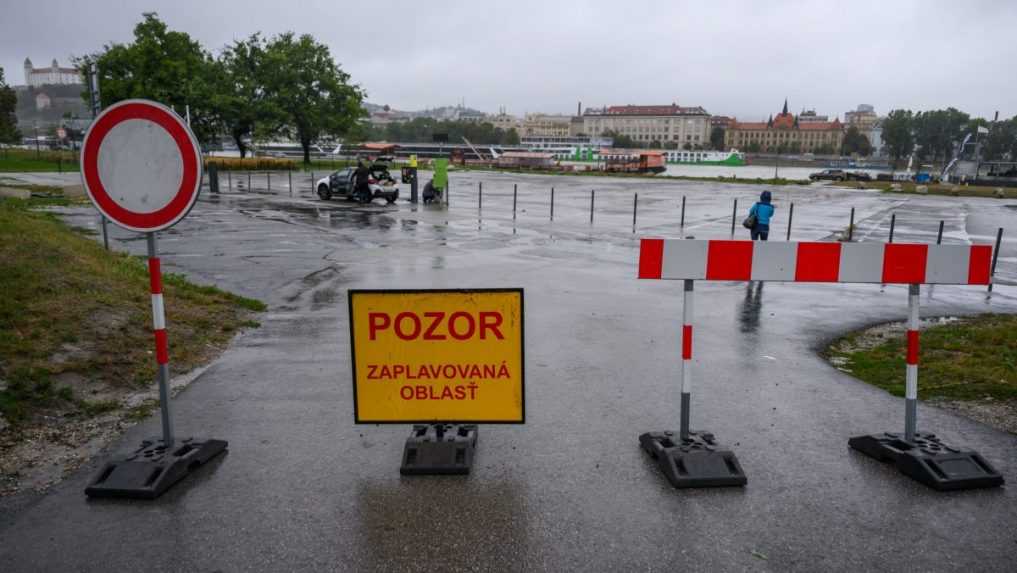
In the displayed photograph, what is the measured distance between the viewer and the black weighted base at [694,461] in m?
4.71

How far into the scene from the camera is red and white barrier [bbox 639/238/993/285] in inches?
197

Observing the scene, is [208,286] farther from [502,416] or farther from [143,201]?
[502,416]

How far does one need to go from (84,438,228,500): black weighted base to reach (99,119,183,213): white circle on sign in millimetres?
1721

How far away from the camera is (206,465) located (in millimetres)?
4926

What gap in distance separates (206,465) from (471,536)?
2.17 m

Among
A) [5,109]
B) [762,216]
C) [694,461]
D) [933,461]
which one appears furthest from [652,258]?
[5,109]

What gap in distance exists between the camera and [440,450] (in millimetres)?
4992

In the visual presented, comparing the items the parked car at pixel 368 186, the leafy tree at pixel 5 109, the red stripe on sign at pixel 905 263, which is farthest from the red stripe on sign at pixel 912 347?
the leafy tree at pixel 5 109

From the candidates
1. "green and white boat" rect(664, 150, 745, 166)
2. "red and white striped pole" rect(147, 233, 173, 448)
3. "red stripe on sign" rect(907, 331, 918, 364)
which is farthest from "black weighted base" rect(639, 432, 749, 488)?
"green and white boat" rect(664, 150, 745, 166)

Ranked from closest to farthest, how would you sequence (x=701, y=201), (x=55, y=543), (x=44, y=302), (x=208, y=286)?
1. (x=55, y=543)
2. (x=44, y=302)
3. (x=208, y=286)
4. (x=701, y=201)

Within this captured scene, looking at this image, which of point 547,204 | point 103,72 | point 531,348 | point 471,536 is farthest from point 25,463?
point 103,72

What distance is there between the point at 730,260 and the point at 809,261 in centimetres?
59

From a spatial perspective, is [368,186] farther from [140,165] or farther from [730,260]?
[730,260]

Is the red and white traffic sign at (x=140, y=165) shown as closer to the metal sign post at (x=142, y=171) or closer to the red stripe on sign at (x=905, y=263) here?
the metal sign post at (x=142, y=171)
